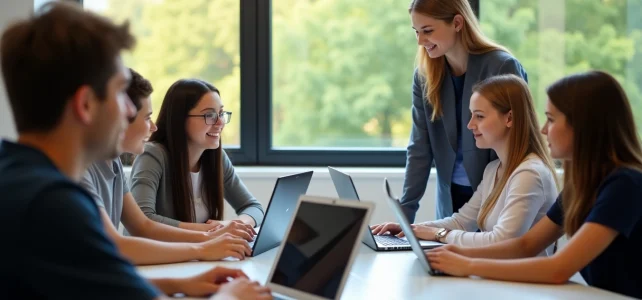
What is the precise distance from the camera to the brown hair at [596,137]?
1983 mm

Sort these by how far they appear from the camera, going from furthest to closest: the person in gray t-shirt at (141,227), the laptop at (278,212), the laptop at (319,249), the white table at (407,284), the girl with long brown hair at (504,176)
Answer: the girl with long brown hair at (504,176) < the laptop at (278,212) < the person in gray t-shirt at (141,227) < the white table at (407,284) < the laptop at (319,249)

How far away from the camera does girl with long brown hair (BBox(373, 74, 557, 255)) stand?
2340 millimetres

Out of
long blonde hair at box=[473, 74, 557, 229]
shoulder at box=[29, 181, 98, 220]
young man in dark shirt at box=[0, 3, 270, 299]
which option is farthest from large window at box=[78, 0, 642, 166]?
shoulder at box=[29, 181, 98, 220]

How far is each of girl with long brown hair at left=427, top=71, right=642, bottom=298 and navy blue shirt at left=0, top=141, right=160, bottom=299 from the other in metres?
1.09

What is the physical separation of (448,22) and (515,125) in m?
0.56

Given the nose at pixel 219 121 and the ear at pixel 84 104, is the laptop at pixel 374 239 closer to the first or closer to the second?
the nose at pixel 219 121

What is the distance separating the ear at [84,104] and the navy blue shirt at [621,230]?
123cm

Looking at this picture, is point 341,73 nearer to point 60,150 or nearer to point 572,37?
point 572,37

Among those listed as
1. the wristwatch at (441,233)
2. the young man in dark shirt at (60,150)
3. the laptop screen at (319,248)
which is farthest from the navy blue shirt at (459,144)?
the young man in dark shirt at (60,150)

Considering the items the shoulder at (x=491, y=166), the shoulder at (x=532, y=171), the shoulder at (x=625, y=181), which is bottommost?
the shoulder at (x=491, y=166)

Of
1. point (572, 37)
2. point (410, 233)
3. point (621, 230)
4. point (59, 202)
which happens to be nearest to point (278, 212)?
point (410, 233)

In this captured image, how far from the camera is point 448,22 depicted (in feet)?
9.48

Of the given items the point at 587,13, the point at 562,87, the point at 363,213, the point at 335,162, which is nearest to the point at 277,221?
the point at 363,213

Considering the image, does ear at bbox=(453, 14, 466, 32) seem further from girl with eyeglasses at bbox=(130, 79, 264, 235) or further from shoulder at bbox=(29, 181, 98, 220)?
shoulder at bbox=(29, 181, 98, 220)
